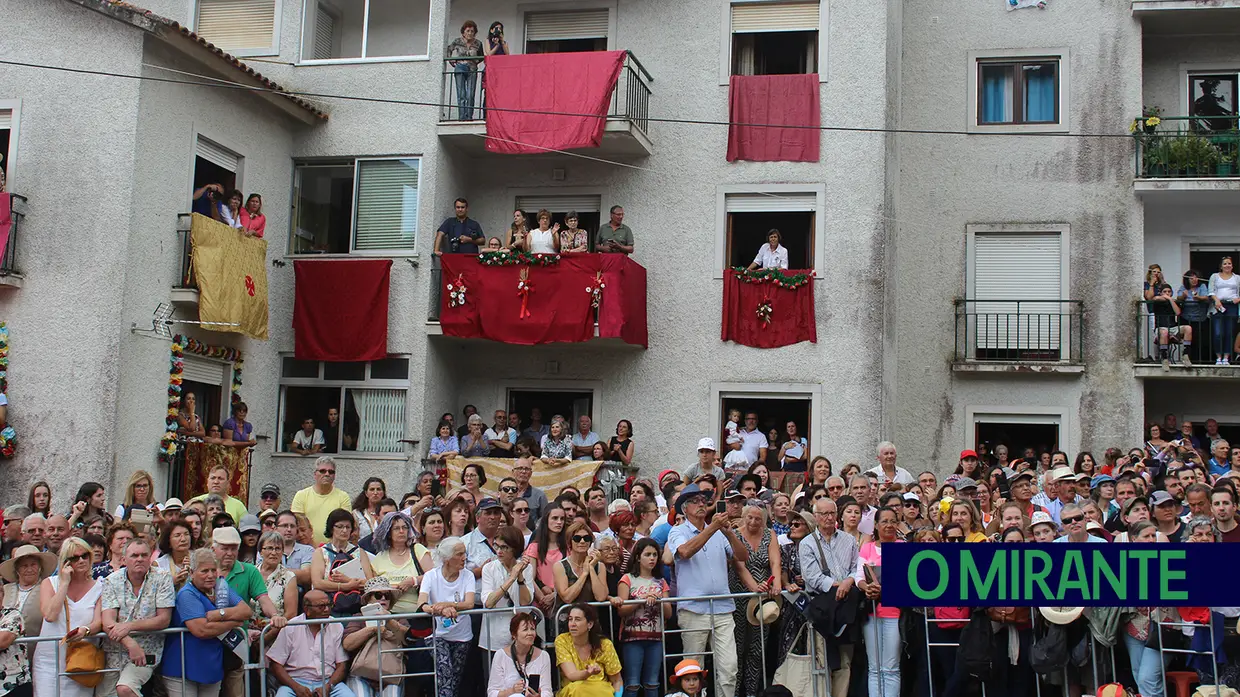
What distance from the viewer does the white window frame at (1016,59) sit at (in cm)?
2128

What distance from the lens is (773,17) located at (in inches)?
806

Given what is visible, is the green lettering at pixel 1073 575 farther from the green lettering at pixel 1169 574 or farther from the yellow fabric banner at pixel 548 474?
the yellow fabric banner at pixel 548 474

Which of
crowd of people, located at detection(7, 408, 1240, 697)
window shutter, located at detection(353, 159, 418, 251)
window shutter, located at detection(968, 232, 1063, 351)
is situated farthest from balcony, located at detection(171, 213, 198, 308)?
window shutter, located at detection(968, 232, 1063, 351)

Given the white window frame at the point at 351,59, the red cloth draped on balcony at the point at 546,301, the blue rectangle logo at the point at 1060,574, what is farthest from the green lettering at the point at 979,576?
the white window frame at the point at 351,59

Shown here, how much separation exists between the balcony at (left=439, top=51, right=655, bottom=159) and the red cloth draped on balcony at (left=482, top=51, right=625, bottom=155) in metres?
0.20

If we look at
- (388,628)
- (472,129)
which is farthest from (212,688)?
(472,129)

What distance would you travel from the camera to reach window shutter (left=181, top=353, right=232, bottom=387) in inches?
703

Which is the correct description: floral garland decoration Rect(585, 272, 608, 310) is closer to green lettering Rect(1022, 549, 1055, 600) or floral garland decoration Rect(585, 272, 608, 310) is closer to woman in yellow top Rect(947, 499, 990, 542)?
woman in yellow top Rect(947, 499, 990, 542)

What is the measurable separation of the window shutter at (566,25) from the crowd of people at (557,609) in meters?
10.9

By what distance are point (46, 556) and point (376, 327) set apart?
359 inches

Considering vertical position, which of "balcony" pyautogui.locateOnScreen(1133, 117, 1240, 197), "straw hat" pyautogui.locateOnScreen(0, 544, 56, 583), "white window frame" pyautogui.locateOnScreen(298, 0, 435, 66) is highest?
"white window frame" pyautogui.locateOnScreen(298, 0, 435, 66)

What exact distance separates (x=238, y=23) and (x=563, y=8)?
5003 mm

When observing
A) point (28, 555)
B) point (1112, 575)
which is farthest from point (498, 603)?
point (1112, 575)

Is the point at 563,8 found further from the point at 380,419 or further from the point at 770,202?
the point at 380,419
